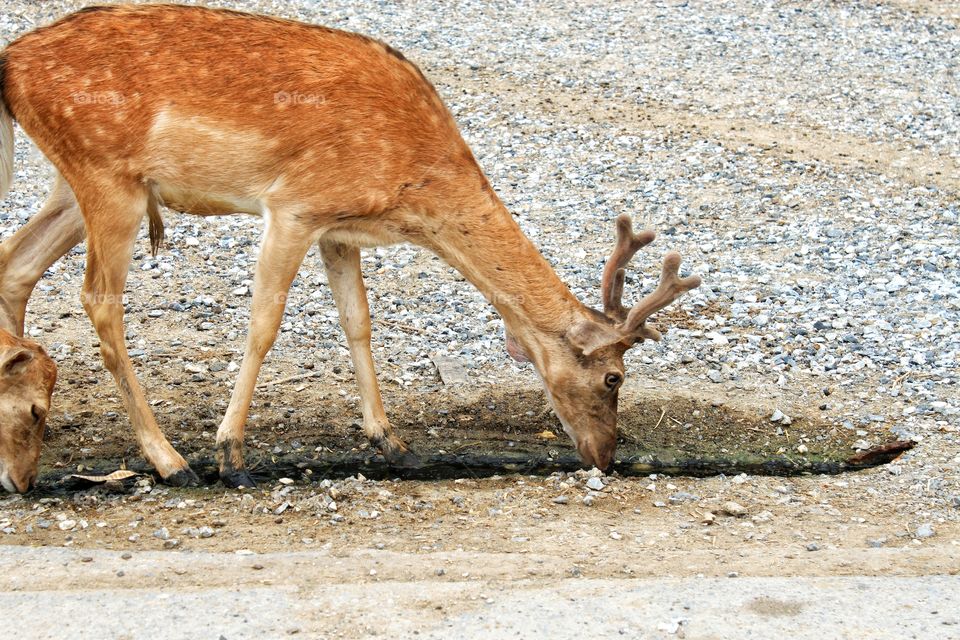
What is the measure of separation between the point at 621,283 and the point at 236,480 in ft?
7.56

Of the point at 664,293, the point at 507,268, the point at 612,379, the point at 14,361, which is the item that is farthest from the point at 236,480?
the point at 664,293

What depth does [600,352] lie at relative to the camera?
20.5ft

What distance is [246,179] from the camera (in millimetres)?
6090

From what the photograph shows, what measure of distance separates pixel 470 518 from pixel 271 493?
1.08m

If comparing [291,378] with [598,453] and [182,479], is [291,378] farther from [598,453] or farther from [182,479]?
[598,453]

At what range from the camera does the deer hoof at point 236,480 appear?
6.27 meters

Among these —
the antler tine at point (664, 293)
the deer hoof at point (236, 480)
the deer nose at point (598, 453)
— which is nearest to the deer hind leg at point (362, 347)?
the deer hoof at point (236, 480)

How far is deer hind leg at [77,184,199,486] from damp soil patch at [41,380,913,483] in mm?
233

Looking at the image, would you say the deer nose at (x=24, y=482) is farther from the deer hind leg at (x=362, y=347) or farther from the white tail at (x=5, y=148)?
the deer hind leg at (x=362, y=347)

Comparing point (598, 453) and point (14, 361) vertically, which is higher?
point (14, 361)

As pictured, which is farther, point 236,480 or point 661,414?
point 661,414

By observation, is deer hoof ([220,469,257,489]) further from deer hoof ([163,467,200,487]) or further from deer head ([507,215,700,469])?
deer head ([507,215,700,469])

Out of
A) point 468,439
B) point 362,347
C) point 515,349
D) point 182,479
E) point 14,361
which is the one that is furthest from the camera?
point 468,439

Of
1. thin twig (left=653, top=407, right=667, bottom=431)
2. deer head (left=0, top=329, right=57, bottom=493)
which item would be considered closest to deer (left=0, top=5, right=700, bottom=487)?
deer head (left=0, top=329, right=57, bottom=493)
